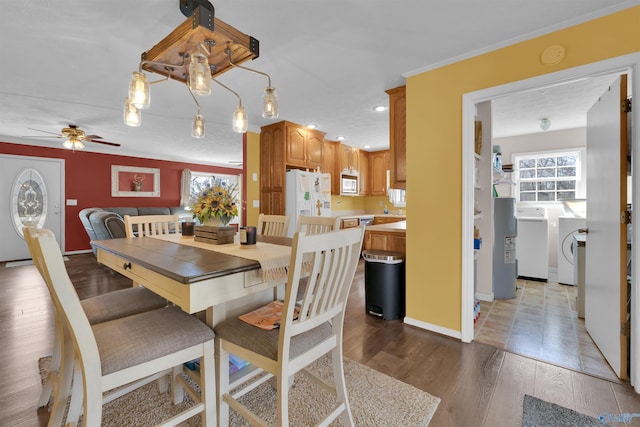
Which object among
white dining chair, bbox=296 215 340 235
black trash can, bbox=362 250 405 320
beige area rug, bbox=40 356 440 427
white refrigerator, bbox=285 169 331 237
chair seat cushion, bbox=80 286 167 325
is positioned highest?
white refrigerator, bbox=285 169 331 237

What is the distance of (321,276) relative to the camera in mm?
1086

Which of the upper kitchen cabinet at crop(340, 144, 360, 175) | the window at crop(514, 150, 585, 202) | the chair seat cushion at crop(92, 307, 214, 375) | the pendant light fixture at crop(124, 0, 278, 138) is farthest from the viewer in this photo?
the upper kitchen cabinet at crop(340, 144, 360, 175)

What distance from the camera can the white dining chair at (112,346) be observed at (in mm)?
899

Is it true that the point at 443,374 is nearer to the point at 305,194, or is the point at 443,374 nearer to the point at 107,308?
the point at 107,308

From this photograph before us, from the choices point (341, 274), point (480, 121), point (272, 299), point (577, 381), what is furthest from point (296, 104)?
point (577, 381)

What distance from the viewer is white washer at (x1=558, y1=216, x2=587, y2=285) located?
3.44 metres

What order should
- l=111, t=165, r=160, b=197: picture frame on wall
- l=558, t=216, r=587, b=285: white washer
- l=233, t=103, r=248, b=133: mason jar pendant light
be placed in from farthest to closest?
l=111, t=165, r=160, b=197: picture frame on wall < l=558, t=216, r=587, b=285: white washer < l=233, t=103, r=248, b=133: mason jar pendant light

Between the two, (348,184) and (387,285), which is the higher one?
(348,184)

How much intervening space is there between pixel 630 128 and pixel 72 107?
209 inches

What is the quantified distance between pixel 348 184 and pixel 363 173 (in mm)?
716

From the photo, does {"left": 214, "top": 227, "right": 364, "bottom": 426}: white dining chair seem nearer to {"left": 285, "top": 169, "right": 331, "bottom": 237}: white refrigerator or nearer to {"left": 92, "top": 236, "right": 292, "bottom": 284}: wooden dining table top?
{"left": 92, "top": 236, "right": 292, "bottom": 284}: wooden dining table top

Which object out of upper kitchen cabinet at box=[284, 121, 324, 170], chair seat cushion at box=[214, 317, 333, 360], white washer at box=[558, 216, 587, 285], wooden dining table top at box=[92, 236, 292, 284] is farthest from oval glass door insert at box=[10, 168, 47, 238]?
white washer at box=[558, 216, 587, 285]

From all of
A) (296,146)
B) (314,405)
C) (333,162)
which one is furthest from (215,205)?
(333,162)

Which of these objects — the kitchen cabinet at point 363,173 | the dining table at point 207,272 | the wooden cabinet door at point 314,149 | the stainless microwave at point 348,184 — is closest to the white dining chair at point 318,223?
the dining table at point 207,272
